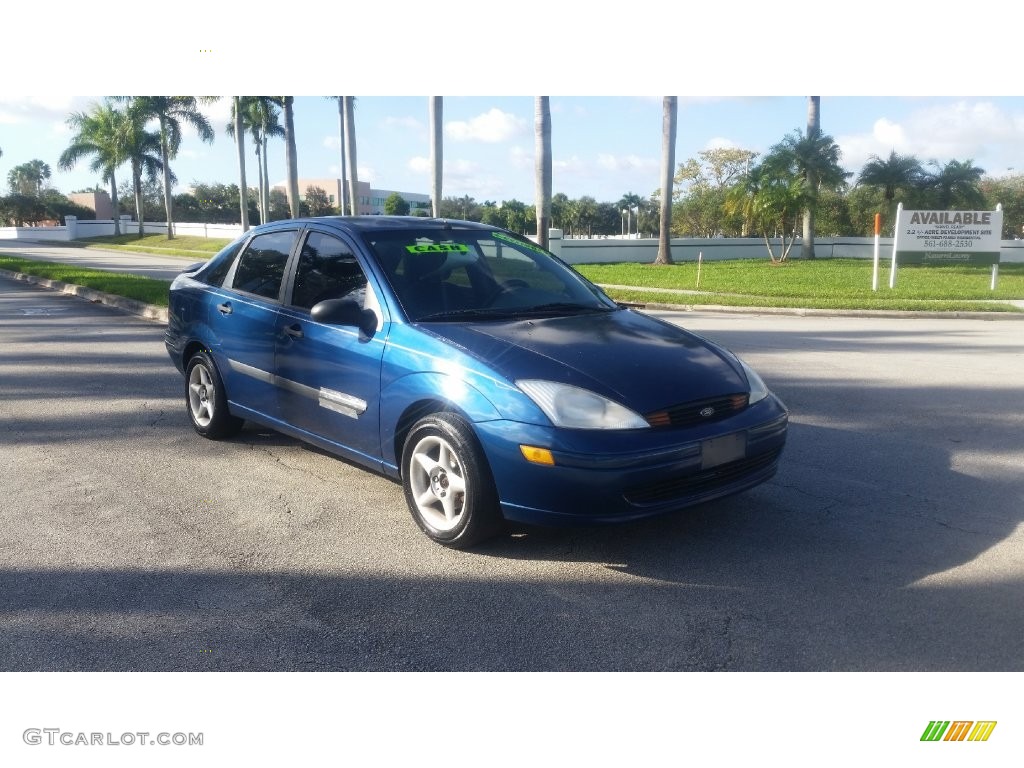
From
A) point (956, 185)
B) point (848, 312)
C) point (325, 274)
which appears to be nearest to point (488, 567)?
point (325, 274)

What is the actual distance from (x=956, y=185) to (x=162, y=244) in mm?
43430

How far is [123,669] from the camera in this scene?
3.18 meters

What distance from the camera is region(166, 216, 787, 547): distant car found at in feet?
12.9

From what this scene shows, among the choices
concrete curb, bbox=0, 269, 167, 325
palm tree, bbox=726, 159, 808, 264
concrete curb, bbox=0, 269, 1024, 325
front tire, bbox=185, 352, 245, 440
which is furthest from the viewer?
palm tree, bbox=726, 159, 808, 264

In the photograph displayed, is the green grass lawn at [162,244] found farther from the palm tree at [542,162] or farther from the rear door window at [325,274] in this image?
the rear door window at [325,274]

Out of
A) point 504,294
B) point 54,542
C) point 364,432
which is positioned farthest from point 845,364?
point 54,542

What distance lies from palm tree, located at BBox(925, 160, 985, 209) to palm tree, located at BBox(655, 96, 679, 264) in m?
13.7

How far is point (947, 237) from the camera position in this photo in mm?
21172

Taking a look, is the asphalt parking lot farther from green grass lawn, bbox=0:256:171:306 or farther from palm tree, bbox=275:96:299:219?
palm tree, bbox=275:96:299:219

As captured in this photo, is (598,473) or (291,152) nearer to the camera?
(598,473)

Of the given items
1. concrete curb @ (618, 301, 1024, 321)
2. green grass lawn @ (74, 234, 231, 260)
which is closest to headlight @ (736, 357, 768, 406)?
concrete curb @ (618, 301, 1024, 321)

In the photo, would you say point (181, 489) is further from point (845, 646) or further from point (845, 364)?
point (845, 364)

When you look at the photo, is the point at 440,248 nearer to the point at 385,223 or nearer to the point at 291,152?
the point at 385,223

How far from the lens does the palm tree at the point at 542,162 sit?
22.6 metres
